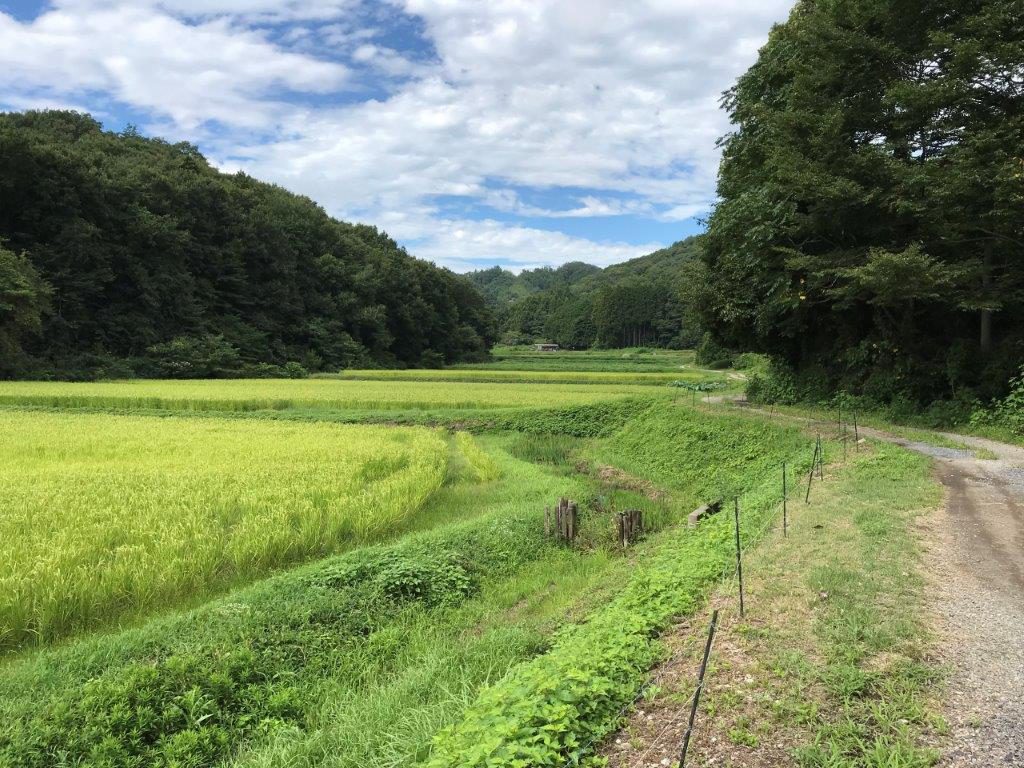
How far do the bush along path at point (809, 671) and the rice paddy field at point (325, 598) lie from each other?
322 mm

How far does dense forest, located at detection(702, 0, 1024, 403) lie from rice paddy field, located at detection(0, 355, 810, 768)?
467cm

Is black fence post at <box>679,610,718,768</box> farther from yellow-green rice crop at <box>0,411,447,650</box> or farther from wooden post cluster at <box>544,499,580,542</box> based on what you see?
wooden post cluster at <box>544,499,580,542</box>

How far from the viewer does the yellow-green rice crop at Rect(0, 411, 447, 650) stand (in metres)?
6.09

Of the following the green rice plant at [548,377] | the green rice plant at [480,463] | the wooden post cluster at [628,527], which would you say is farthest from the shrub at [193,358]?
the wooden post cluster at [628,527]

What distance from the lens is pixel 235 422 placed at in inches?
754

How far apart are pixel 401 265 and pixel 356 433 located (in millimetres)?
65384

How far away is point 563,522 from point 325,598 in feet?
14.6

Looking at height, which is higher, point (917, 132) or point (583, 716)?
point (917, 132)

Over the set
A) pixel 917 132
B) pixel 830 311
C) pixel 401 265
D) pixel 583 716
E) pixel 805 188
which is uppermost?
pixel 401 265

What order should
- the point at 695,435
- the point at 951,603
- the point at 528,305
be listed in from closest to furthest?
the point at 951,603 → the point at 695,435 → the point at 528,305

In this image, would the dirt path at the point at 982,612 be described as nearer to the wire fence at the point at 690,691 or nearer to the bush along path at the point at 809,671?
the bush along path at the point at 809,671

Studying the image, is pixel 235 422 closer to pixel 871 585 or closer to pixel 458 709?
pixel 458 709

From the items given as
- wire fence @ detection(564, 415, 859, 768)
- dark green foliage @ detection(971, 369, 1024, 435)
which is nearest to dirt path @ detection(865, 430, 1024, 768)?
wire fence @ detection(564, 415, 859, 768)

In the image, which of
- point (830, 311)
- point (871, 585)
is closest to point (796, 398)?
point (830, 311)
